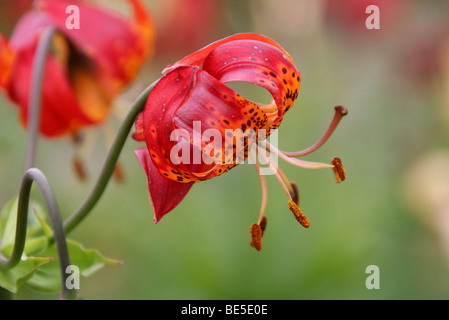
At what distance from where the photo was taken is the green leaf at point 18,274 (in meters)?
0.79

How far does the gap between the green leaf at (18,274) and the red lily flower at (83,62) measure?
418 mm

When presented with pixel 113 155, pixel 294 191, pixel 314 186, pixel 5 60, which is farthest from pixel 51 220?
pixel 314 186

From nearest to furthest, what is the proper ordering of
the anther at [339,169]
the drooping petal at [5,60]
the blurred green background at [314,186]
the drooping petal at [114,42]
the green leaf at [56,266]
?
the anther at [339,169] → the green leaf at [56,266] → the drooping petal at [5,60] → the drooping petal at [114,42] → the blurred green background at [314,186]

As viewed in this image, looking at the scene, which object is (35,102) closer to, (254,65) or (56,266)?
(56,266)

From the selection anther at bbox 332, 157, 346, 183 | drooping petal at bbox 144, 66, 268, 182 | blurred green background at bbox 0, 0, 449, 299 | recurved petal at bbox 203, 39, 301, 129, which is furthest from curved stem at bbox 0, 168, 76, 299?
blurred green background at bbox 0, 0, 449, 299

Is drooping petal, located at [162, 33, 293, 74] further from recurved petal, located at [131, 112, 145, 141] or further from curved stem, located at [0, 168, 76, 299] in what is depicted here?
curved stem, located at [0, 168, 76, 299]

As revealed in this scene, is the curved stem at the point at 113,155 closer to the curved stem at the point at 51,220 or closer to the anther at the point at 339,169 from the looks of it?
the curved stem at the point at 51,220

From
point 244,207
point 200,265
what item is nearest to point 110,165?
point 200,265

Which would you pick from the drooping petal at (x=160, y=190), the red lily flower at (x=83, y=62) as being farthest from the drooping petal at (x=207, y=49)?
the red lily flower at (x=83, y=62)

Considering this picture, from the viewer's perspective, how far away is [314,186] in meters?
2.55

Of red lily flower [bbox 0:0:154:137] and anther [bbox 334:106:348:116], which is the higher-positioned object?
red lily flower [bbox 0:0:154:137]

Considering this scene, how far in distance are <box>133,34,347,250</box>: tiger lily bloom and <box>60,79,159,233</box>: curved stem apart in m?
0.01

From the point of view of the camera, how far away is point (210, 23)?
10.7 ft

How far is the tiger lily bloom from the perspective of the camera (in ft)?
2.24
